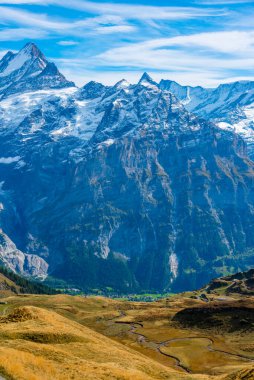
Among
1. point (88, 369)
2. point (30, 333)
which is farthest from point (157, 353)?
point (88, 369)

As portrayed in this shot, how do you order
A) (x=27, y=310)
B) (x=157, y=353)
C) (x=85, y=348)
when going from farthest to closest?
(x=157, y=353), (x=27, y=310), (x=85, y=348)

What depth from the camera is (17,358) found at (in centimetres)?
6019

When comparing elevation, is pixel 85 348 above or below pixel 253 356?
above

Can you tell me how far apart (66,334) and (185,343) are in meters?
107

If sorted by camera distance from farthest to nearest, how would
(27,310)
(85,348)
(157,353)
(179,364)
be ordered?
(157,353), (179,364), (27,310), (85,348)

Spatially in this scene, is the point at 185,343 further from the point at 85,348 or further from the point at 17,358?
the point at 17,358

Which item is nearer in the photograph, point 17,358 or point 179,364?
point 17,358

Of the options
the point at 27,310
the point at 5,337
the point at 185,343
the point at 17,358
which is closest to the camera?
the point at 17,358

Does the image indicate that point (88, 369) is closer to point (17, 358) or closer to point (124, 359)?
point (17, 358)

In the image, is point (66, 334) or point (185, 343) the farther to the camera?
point (185, 343)

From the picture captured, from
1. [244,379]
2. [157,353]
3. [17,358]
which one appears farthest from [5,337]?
[157,353]

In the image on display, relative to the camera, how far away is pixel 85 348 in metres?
88.2

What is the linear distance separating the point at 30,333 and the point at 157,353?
97.0m

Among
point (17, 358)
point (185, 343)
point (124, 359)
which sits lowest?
point (185, 343)
